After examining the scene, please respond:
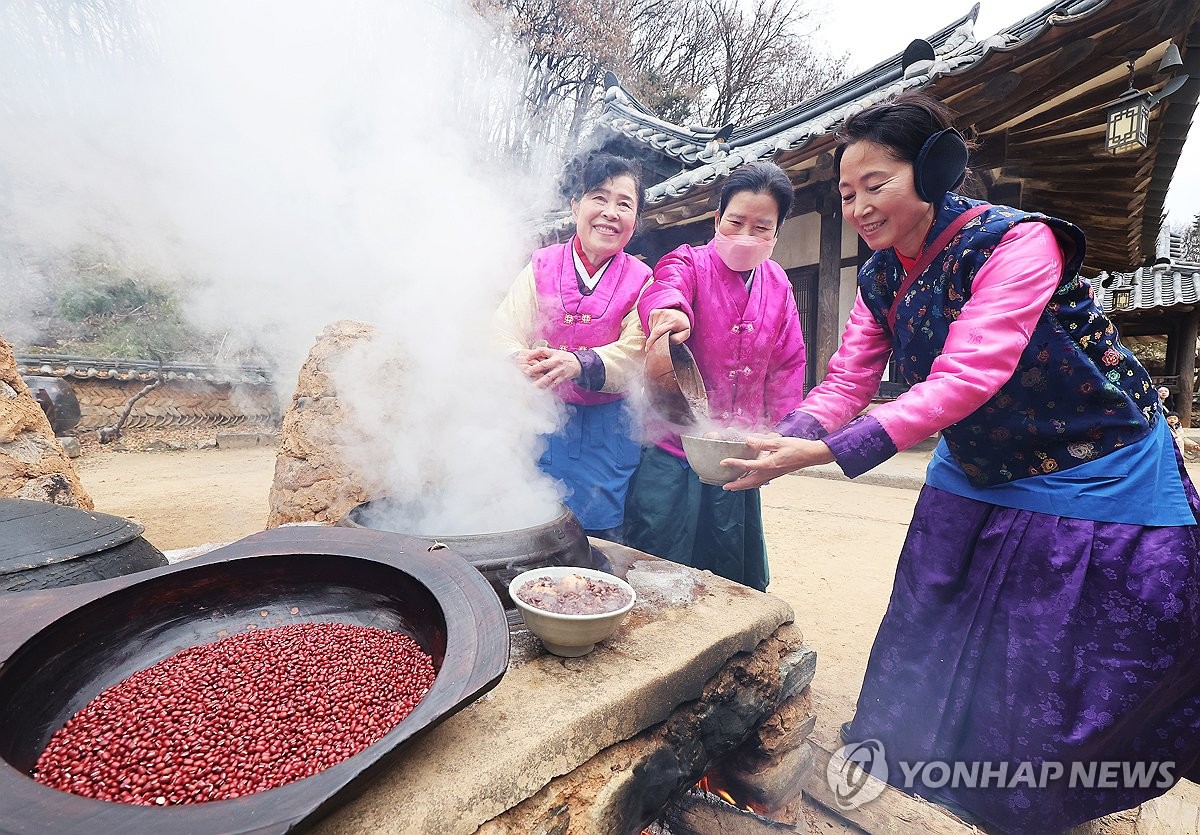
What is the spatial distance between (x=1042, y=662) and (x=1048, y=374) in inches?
34.2

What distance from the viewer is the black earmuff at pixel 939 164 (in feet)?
5.09

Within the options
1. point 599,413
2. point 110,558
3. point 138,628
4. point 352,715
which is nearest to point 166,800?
point 352,715

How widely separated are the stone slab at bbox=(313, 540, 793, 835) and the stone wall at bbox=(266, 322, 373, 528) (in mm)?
3040

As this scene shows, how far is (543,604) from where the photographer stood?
1.55m

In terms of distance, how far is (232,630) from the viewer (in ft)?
4.97

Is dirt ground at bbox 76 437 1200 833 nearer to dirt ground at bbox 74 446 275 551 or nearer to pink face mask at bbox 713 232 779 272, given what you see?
dirt ground at bbox 74 446 275 551

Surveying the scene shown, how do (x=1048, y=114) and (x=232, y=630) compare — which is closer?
(x=232, y=630)

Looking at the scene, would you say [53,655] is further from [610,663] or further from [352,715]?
[610,663]

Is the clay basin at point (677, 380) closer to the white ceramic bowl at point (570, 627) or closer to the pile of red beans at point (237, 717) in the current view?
the white ceramic bowl at point (570, 627)

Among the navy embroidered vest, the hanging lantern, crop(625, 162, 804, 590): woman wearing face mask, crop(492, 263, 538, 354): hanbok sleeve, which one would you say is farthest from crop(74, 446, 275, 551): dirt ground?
the hanging lantern

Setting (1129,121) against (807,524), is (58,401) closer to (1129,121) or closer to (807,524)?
(807,524)

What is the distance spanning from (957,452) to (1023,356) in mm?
389

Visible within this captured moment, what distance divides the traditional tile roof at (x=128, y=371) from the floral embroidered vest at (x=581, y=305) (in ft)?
37.7

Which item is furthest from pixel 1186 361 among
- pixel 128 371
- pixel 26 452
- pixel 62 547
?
pixel 128 371
